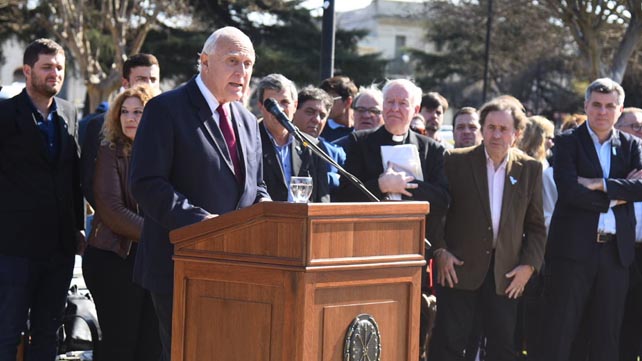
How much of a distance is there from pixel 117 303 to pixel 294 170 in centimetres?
139

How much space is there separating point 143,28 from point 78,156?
2066cm

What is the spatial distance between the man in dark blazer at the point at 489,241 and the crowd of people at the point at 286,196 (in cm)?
1

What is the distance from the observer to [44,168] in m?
5.91

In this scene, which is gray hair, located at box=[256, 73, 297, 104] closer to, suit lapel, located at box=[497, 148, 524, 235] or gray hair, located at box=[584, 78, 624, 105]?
suit lapel, located at box=[497, 148, 524, 235]

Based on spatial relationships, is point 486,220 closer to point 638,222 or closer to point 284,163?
point 284,163

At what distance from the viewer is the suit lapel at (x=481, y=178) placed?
7.06 meters

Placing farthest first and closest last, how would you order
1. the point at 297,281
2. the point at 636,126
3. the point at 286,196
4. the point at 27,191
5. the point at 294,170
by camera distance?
the point at 636,126
the point at 294,170
the point at 286,196
the point at 27,191
the point at 297,281

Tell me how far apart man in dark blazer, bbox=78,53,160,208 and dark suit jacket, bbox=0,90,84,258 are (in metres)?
0.21

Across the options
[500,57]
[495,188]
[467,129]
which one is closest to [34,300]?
[495,188]

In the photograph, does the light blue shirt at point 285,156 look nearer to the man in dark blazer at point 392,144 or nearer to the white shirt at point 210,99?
the man in dark blazer at point 392,144

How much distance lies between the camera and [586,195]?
23.7 feet

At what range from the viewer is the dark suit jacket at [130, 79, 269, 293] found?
4574 millimetres

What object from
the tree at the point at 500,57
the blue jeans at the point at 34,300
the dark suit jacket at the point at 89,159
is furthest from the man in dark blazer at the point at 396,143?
the tree at the point at 500,57

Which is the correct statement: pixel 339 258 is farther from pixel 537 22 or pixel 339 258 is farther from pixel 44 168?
pixel 537 22
